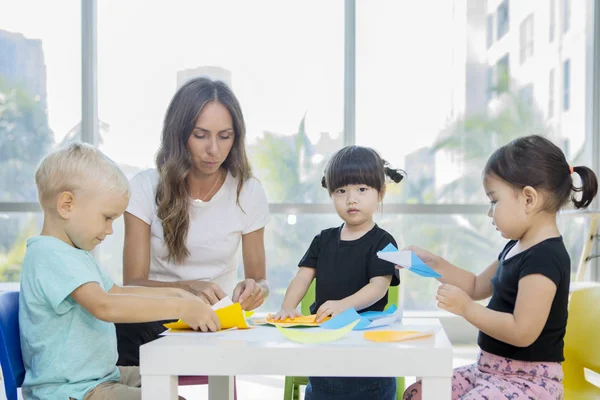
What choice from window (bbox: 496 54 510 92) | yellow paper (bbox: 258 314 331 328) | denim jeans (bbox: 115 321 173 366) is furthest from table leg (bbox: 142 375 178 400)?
window (bbox: 496 54 510 92)

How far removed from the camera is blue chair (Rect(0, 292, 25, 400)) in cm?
133

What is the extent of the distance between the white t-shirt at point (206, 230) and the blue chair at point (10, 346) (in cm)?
68

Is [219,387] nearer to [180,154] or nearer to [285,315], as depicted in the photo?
[285,315]

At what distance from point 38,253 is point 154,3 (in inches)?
122

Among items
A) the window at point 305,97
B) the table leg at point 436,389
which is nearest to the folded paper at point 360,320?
the table leg at point 436,389

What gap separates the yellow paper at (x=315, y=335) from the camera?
124cm

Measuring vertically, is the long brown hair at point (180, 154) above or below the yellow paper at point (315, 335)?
above

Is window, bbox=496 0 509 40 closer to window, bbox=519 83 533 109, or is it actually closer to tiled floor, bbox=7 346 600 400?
window, bbox=519 83 533 109

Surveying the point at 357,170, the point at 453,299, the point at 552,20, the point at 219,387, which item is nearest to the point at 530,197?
the point at 453,299

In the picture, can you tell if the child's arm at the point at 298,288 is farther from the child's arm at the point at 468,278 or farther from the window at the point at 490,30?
the window at the point at 490,30

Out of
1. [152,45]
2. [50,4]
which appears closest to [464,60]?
[152,45]

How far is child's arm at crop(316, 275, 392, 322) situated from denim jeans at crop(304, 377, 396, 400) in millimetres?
194

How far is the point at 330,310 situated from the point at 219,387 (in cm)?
37

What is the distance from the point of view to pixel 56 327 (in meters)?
1.43
